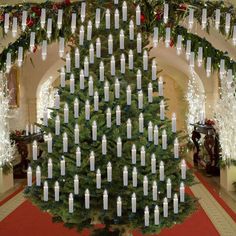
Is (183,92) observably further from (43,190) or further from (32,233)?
(43,190)

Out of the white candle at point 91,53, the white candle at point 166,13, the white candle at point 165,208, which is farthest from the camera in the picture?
the white candle at point 166,13

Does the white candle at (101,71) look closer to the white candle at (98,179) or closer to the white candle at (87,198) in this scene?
the white candle at (98,179)

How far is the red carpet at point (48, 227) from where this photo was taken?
20.7 ft

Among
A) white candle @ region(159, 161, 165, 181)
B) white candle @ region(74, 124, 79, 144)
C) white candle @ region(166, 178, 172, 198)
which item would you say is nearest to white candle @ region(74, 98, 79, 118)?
white candle @ region(74, 124, 79, 144)

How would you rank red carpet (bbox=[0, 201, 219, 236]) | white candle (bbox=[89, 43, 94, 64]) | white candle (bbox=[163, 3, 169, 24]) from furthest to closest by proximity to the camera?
red carpet (bbox=[0, 201, 219, 236]) → white candle (bbox=[163, 3, 169, 24]) → white candle (bbox=[89, 43, 94, 64])

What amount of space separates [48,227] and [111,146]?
261cm

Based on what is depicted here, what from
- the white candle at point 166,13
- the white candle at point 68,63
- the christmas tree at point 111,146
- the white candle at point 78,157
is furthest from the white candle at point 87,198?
the white candle at point 166,13

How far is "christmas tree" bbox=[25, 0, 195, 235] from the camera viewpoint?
452 centimetres

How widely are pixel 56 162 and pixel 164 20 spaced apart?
186 cm

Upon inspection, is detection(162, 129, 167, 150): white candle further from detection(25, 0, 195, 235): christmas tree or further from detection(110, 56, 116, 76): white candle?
detection(110, 56, 116, 76): white candle

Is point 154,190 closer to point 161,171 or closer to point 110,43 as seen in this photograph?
point 161,171

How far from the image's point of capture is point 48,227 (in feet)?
22.0

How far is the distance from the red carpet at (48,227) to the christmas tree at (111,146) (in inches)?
65.5

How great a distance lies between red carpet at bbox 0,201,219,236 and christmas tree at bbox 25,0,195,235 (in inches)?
65.5
